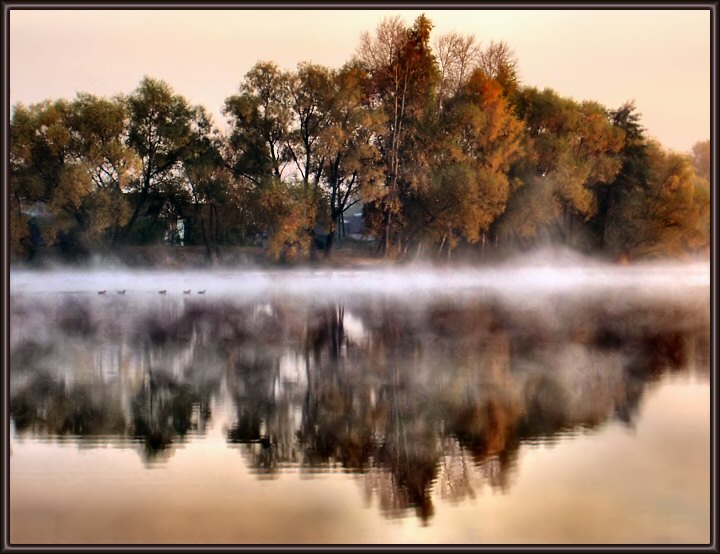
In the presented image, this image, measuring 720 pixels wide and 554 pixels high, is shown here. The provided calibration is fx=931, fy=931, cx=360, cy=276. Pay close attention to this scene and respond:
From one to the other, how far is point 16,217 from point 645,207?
35.7m

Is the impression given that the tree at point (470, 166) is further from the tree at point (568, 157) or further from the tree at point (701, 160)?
the tree at point (701, 160)

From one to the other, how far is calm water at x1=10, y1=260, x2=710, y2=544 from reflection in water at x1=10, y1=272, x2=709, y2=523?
5cm

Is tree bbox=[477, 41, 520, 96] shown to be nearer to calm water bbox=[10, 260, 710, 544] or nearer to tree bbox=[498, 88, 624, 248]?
tree bbox=[498, 88, 624, 248]

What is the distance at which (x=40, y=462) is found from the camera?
1011 centimetres

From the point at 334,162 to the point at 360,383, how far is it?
107ft

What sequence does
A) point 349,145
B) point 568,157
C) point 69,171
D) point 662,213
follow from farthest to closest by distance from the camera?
point 662,213
point 568,157
point 349,145
point 69,171

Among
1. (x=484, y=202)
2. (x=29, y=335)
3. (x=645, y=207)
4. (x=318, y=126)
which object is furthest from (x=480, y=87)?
(x=29, y=335)

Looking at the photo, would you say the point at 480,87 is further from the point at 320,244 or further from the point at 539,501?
the point at 539,501

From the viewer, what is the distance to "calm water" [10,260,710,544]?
27.8 ft

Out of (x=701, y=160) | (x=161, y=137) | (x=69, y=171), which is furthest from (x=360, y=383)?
(x=701, y=160)

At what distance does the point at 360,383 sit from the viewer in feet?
48.0

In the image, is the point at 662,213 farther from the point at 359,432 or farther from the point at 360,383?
the point at 359,432

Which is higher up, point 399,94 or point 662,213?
point 399,94

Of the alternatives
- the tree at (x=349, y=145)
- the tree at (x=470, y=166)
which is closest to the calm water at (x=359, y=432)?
the tree at (x=349, y=145)
